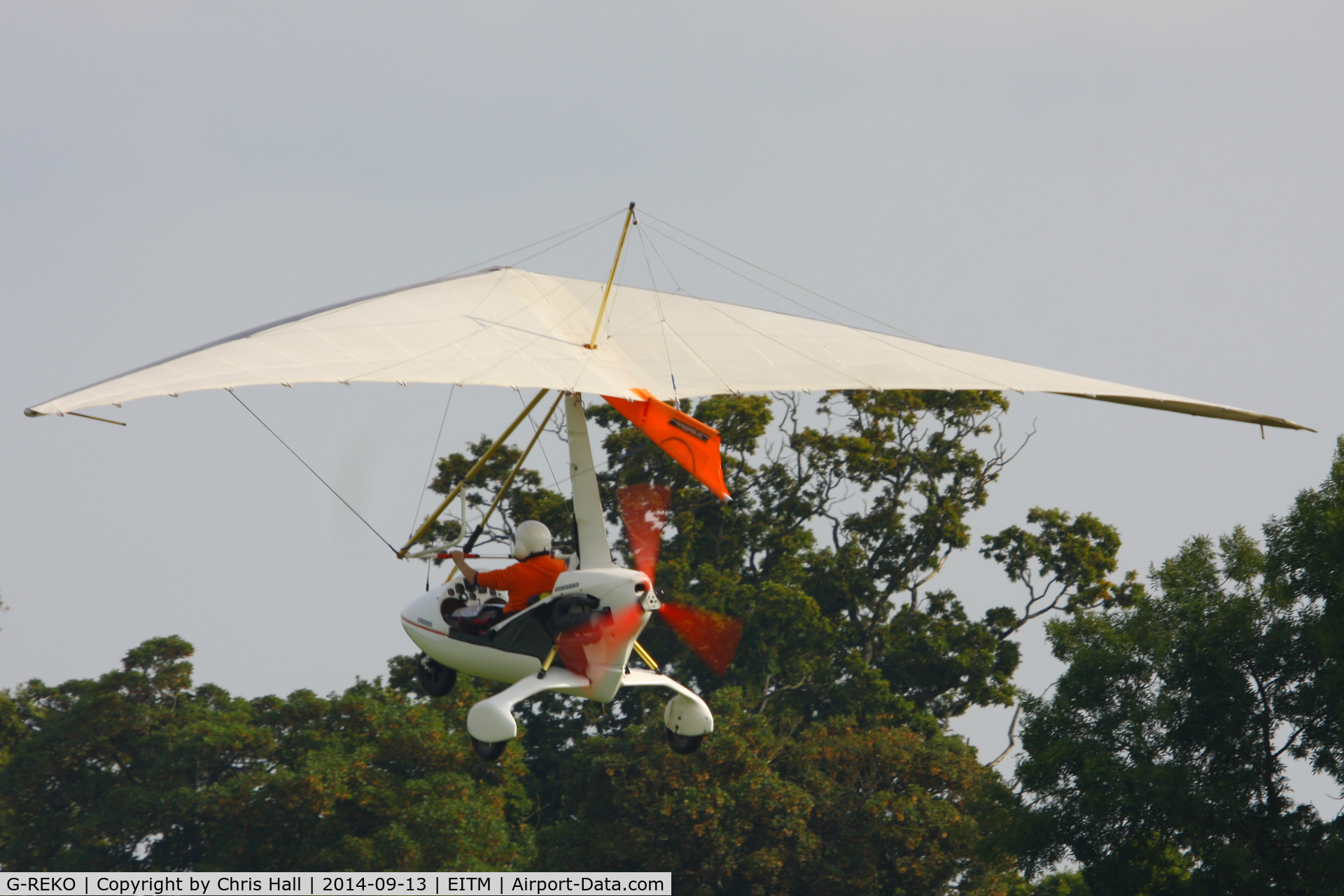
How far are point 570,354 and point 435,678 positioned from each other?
12.1 feet

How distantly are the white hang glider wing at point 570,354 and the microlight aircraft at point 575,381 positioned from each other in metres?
0.03

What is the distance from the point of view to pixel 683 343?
19609 mm

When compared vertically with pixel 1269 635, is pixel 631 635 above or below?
below

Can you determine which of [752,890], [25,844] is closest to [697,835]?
[752,890]

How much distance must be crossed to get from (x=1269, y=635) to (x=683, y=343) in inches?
516

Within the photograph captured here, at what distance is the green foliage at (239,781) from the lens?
35938mm

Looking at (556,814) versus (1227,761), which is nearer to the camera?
(1227,761)

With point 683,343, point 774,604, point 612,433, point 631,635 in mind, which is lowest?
point 631,635

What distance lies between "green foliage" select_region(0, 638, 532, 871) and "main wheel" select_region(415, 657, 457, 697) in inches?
701

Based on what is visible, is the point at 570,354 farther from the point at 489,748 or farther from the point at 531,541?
the point at 489,748

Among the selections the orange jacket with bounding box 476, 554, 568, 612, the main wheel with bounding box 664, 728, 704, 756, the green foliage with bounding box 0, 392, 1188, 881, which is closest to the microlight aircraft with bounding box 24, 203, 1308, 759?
the main wheel with bounding box 664, 728, 704, 756

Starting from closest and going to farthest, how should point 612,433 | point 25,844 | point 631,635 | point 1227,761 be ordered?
point 631,635 → point 1227,761 → point 25,844 → point 612,433

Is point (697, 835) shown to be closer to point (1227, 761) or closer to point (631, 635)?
point (1227, 761)
